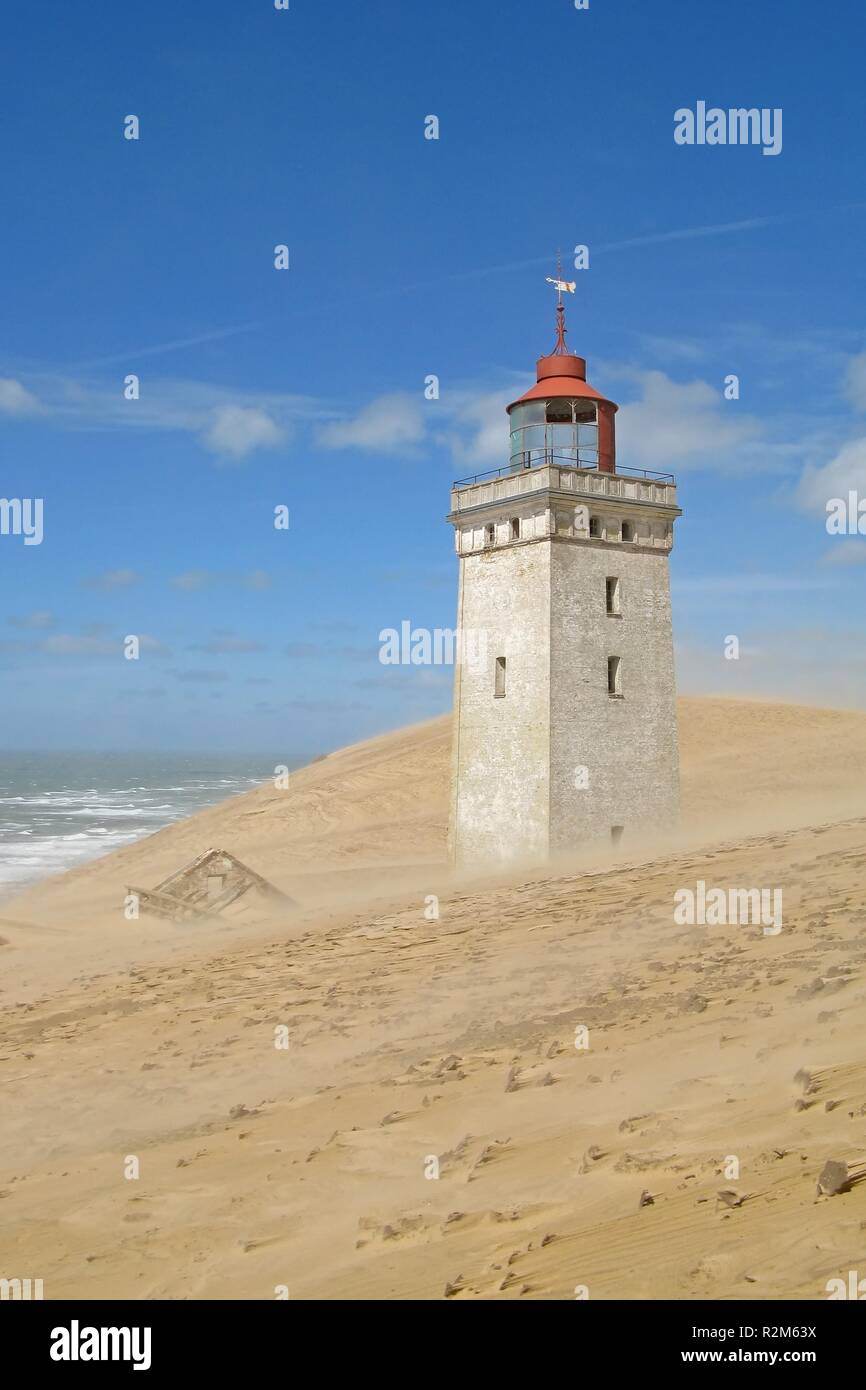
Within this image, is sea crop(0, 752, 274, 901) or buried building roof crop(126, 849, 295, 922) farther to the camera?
sea crop(0, 752, 274, 901)

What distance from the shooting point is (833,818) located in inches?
936

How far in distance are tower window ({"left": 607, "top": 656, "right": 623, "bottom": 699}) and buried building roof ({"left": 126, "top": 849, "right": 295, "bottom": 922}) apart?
793cm

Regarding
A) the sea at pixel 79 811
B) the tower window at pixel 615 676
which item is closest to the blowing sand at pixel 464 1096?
the tower window at pixel 615 676

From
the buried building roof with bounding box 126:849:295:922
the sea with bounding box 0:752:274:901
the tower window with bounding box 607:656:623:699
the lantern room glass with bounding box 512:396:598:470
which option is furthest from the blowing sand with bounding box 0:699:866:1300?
the sea with bounding box 0:752:274:901

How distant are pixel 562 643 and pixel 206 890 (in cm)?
867

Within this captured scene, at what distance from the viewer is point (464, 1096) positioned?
852 cm

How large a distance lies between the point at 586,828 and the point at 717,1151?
17.1m

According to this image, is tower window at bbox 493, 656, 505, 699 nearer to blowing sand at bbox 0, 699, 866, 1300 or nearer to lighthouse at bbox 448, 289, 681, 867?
lighthouse at bbox 448, 289, 681, 867

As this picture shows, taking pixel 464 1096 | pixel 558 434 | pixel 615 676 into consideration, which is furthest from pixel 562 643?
pixel 464 1096

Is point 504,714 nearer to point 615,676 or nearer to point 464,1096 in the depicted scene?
point 615,676

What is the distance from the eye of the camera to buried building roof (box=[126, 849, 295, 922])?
22594 millimetres
